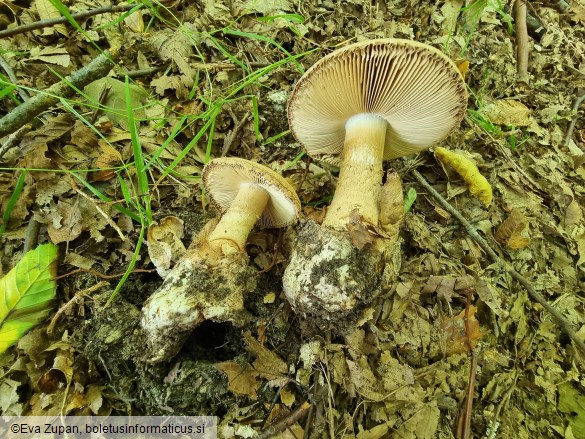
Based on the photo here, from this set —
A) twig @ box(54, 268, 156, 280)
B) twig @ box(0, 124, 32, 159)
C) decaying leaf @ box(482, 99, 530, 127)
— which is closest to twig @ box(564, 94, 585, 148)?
decaying leaf @ box(482, 99, 530, 127)

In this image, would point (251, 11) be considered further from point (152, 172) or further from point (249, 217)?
point (249, 217)

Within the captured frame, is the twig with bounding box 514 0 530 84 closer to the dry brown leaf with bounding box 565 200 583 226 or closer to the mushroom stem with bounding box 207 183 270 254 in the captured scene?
the dry brown leaf with bounding box 565 200 583 226

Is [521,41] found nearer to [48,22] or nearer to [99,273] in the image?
[48,22]

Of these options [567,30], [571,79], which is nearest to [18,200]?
[571,79]

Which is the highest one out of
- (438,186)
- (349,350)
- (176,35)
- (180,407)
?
(176,35)

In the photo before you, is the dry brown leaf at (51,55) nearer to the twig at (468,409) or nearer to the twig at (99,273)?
the twig at (99,273)

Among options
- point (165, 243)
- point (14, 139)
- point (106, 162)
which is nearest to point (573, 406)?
point (165, 243)
